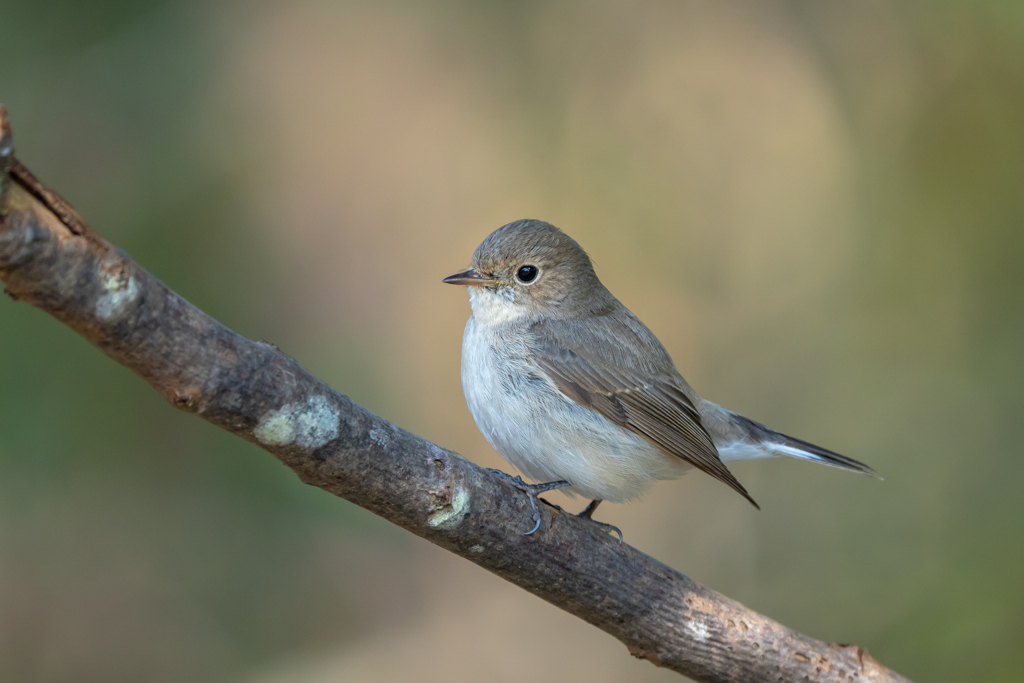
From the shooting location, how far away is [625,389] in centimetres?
361

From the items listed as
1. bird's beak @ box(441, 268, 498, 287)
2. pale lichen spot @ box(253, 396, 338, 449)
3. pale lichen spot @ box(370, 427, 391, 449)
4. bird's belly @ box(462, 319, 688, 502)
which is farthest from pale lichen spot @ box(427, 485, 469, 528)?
bird's beak @ box(441, 268, 498, 287)

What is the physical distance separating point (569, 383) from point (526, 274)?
633 millimetres

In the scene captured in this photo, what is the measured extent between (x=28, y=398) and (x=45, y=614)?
4.04ft

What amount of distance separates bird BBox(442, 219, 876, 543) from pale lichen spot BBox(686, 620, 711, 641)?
42 centimetres

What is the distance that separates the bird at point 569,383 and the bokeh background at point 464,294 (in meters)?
1.73

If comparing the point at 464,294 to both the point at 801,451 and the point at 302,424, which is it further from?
the point at 302,424

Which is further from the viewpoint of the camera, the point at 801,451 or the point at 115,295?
the point at 801,451

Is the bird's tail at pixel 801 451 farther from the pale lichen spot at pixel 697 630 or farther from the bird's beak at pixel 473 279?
the bird's beak at pixel 473 279

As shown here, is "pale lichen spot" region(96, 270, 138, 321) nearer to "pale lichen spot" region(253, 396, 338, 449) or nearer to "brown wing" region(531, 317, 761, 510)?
"pale lichen spot" region(253, 396, 338, 449)

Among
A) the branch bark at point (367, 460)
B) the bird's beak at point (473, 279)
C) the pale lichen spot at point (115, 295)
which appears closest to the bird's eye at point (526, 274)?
the bird's beak at point (473, 279)

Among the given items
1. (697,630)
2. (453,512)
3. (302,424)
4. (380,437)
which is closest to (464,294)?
(697,630)

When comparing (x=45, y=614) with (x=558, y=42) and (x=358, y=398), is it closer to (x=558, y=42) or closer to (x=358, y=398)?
(x=358, y=398)

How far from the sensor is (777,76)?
624 centimetres

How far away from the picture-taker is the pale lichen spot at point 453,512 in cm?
239
